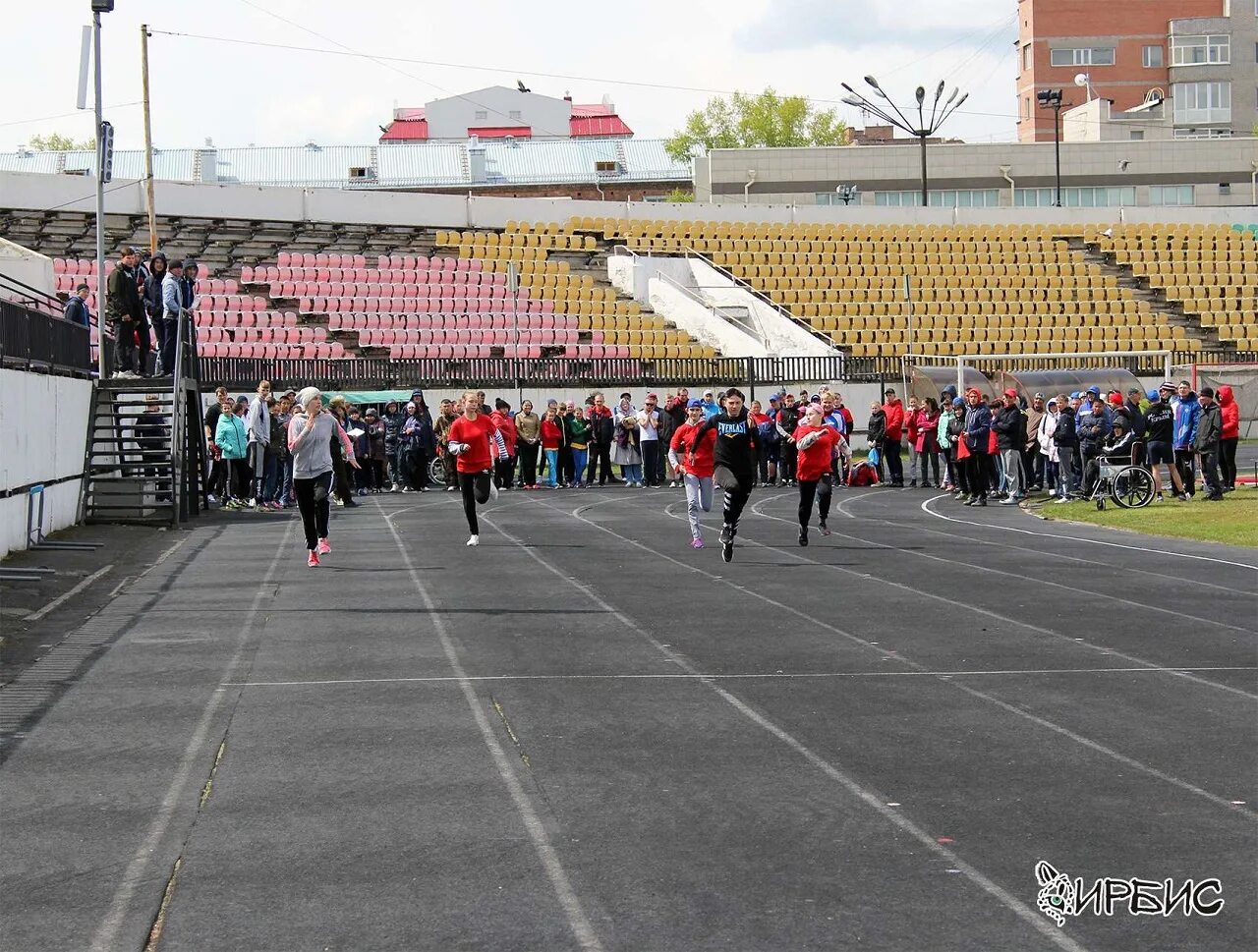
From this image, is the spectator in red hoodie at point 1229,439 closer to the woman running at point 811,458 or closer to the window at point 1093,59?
the woman running at point 811,458

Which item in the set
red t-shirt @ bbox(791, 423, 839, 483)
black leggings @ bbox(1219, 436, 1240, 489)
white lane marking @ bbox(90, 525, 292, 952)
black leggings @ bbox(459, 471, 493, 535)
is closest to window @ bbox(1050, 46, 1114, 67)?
black leggings @ bbox(1219, 436, 1240, 489)

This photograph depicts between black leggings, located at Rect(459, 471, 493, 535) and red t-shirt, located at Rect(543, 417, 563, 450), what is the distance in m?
13.2

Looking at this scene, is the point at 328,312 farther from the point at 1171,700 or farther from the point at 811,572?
the point at 1171,700

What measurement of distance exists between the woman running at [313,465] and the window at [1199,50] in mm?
104162

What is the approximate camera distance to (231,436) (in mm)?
26438

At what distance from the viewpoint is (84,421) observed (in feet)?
77.7

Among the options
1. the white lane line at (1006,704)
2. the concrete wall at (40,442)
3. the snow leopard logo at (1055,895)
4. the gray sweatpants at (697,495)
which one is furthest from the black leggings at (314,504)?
the snow leopard logo at (1055,895)

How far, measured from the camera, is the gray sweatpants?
19.2m

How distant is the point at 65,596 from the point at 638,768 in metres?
8.53

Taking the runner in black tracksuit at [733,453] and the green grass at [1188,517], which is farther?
the green grass at [1188,517]

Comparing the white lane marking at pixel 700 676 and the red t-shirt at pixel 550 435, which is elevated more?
the red t-shirt at pixel 550 435

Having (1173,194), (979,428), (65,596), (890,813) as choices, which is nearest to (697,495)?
(65,596)

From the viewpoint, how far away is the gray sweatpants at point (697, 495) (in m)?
19.2

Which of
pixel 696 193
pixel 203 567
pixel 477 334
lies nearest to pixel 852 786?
pixel 203 567
